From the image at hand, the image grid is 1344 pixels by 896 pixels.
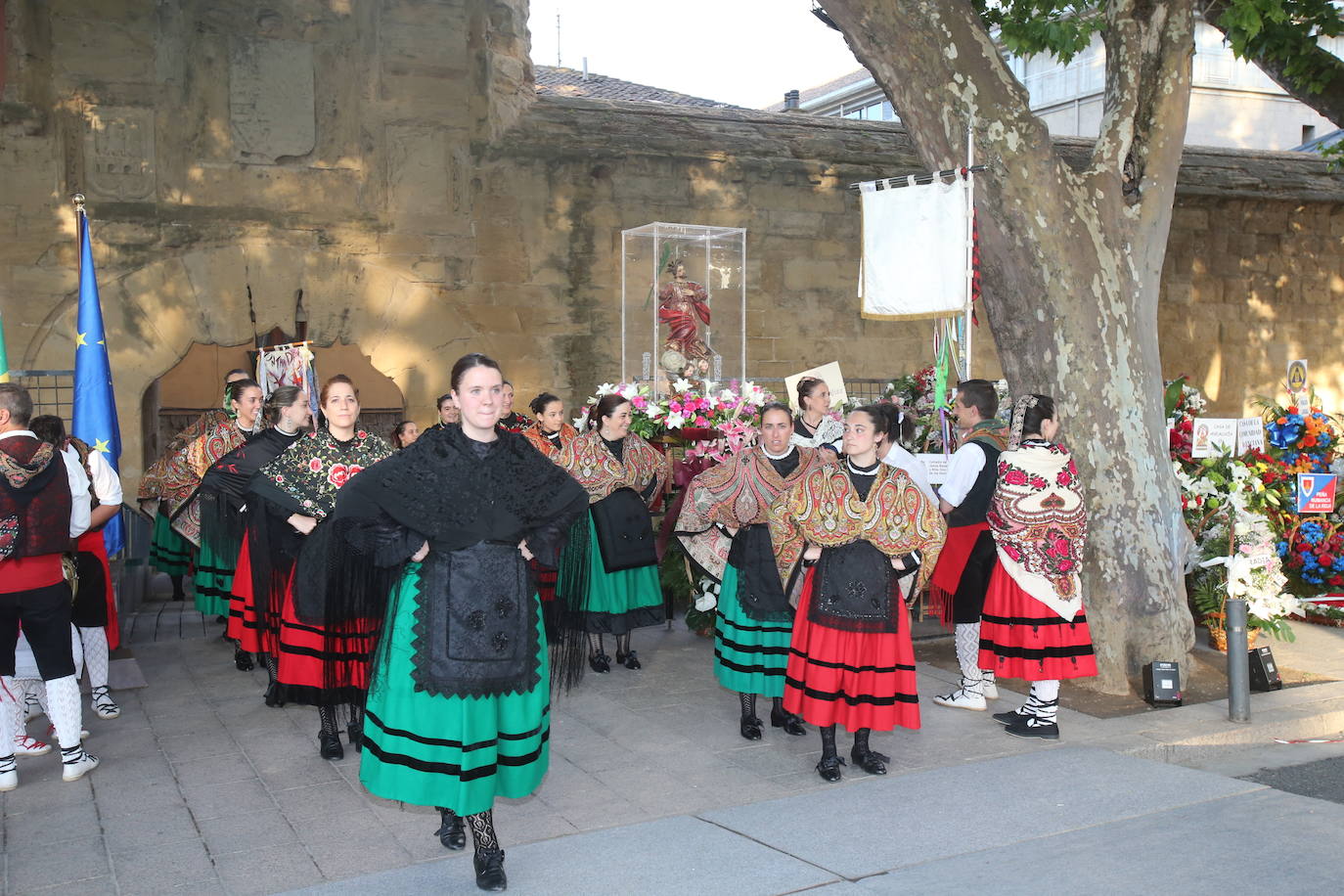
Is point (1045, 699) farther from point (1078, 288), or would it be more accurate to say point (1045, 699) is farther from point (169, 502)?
point (169, 502)

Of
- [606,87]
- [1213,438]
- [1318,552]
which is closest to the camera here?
[1213,438]

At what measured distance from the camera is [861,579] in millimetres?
5152

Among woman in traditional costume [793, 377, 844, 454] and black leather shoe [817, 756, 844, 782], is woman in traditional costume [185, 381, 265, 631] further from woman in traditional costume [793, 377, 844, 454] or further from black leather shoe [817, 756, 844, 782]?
black leather shoe [817, 756, 844, 782]

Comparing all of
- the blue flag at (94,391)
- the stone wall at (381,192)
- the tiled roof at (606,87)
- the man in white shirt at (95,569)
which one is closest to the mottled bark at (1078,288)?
the man in white shirt at (95,569)

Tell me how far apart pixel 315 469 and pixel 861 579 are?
2.60m

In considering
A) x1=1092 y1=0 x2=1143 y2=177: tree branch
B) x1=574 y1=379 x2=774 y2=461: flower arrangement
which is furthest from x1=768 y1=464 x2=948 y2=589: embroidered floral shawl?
x1=1092 y1=0 x2=1143 y2=177: tree branch

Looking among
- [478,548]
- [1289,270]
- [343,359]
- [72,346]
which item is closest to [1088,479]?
[478,548]

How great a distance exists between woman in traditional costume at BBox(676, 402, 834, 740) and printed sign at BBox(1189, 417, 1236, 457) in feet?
12.0

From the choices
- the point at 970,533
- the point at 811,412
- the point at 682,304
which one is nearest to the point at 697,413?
the point at 811,412

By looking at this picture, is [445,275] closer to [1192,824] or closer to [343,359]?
[343,359]

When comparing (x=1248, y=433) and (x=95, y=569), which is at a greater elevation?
(x=1248, y=433)

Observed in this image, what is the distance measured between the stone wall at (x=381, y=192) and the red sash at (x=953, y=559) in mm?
5699

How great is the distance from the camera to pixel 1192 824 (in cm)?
461

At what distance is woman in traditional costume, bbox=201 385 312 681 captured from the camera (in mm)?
5859
